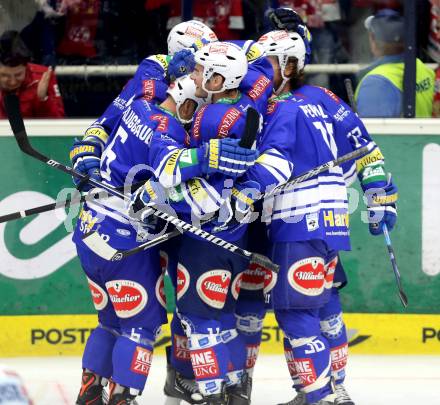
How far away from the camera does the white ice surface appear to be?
5227 mm

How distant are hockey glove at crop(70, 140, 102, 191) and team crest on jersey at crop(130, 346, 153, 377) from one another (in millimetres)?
677

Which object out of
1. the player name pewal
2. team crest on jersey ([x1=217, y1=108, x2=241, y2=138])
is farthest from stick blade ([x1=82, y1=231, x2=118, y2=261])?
the player name pewal

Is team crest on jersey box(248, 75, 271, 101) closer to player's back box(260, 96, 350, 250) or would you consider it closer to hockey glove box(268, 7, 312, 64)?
player's back box(260, 96, 350, 250)

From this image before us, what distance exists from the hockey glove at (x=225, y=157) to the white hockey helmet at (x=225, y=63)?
0.82 feet

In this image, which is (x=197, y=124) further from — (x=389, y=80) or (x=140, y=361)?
(x=389, y=80)

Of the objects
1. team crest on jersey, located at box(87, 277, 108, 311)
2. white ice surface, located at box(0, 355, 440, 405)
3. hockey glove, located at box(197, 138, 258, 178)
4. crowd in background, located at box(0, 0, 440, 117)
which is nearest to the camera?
hockey glove, located at box(197, 138, 258, 178)

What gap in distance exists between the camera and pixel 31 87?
19.1 feet

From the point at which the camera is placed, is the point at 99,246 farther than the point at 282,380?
No

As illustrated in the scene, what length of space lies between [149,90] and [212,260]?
0.70 meters

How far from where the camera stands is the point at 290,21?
480 centimetres

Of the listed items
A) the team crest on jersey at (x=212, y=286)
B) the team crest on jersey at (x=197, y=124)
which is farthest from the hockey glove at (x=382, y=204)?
the team crest on jersey at (x=197, y=124)

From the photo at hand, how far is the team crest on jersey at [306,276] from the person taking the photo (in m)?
4.57

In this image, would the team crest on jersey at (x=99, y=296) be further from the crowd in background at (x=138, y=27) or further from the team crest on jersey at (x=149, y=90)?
the crowd in background at (x=138, y=27)

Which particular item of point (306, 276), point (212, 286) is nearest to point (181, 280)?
point (212, 286)
